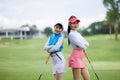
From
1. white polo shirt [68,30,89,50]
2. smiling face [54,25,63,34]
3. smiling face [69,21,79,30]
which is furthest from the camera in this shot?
smiling face [54,25,63,34]

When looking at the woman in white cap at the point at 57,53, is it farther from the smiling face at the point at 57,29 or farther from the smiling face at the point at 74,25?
the smiling face at the point at 74,25

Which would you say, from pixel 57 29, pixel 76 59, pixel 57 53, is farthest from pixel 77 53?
pixel 57 29

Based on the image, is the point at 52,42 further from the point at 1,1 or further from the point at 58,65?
the point at 1,1

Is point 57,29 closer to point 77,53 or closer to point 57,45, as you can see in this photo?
point 57,45

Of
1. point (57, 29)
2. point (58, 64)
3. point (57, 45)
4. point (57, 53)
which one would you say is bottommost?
point (58, 64)

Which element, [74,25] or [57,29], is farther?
[57,29]

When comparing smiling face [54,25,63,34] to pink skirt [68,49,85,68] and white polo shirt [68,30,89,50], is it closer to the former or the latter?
white polo shirt [68,30,89,50]

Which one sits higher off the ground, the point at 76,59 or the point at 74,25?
the point at 74,25

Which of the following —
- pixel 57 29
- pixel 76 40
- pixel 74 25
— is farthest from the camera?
pixel 57 29

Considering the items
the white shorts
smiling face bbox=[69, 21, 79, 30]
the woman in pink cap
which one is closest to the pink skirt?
the woman in pink cap

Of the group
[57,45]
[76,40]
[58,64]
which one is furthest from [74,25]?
[58,64]

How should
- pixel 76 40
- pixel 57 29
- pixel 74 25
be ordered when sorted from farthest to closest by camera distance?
pixel 57 29 → pixel 74 25 → pixel 76 40

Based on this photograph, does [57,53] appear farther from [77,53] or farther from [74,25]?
[74,25]

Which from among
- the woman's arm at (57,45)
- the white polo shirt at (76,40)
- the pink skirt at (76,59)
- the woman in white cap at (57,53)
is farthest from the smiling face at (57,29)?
the pink skirt at (76,59)
